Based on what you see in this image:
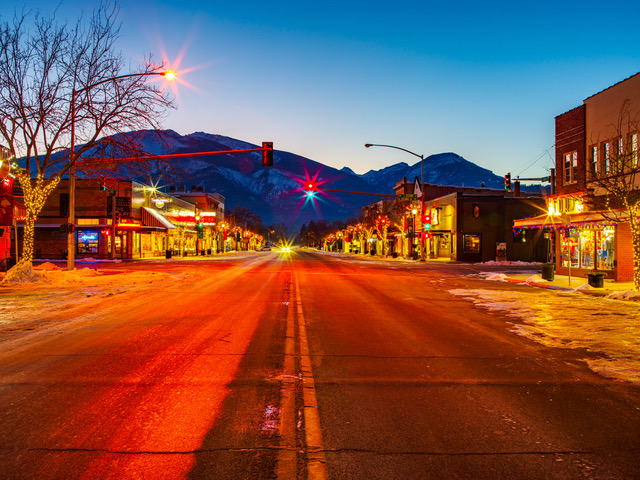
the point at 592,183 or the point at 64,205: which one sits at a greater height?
the point at 64,205

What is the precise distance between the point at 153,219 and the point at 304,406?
51.8 m

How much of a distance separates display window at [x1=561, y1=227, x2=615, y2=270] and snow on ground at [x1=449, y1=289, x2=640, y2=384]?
7307 millimetres

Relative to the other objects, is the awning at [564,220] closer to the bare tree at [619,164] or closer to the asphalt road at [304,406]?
the bare tree at [619,164]

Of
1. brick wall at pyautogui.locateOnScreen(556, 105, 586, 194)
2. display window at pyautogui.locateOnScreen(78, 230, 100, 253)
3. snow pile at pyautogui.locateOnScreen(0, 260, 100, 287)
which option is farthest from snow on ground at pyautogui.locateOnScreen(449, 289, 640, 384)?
display window at pyautogui.locateOnScreen(78, 230, 100, 253)

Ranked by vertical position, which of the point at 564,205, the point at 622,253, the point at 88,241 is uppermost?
the point at 564,205

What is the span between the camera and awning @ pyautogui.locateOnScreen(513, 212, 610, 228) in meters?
22.2

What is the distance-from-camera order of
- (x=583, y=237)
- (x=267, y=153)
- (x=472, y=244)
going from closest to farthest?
(x=267, y=153) → (x=583, y=237) → (x=472, y=244)

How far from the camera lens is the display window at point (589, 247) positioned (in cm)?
2403

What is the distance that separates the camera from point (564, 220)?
2481 cm

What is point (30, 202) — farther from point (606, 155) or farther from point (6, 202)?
point (606, 155)

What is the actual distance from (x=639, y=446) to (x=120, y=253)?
52.0m

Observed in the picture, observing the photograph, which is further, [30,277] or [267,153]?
[267,153]

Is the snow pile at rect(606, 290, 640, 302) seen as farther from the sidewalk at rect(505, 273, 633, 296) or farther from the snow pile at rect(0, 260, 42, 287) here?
the snow pile at rect(0, 260, 42, 287)

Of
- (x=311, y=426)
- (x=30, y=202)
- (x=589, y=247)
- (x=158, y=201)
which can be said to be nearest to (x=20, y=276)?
(x=30, y=202)
